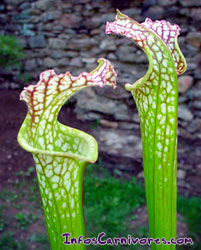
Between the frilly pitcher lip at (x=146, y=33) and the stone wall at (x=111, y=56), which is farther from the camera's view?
the stone wall at (x=111, y=56)


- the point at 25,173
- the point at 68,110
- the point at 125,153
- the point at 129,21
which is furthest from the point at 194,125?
the point at 129,21

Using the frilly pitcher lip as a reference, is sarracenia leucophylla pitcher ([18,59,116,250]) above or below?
below

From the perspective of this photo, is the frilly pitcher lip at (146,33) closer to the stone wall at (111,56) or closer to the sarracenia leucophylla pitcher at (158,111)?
the sarracenia leucophylla pitcher at (158,111)

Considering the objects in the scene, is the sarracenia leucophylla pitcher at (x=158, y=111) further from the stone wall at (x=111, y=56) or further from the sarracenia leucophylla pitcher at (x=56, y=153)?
the stone wall at (x=111, y=56)

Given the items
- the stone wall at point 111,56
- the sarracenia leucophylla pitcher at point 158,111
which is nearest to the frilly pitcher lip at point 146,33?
the sarracenia leucophylla pitcher at point 158,111

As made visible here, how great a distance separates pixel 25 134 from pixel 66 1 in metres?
2.67

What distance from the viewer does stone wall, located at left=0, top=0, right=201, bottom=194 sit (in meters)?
2.54

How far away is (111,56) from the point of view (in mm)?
2850

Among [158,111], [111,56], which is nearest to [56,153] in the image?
[158,111]

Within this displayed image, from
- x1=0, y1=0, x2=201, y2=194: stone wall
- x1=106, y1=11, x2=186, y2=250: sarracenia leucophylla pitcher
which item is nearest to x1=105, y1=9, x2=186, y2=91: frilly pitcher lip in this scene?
x1=106, y1=11, x2=186, y2=250: sarracenia leucophylla pitcher

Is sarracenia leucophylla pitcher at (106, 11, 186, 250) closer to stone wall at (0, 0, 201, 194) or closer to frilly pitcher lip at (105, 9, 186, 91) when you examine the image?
frilly pitcher lip at (105, 9, 186, 91)

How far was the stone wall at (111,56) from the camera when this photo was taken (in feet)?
8.35

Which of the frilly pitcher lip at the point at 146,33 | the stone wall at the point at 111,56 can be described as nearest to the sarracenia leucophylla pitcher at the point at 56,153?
the frilly pitcher lip at the point at 146,33

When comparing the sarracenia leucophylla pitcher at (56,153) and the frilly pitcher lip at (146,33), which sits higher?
the frilly pitcher lip at (146,33)
